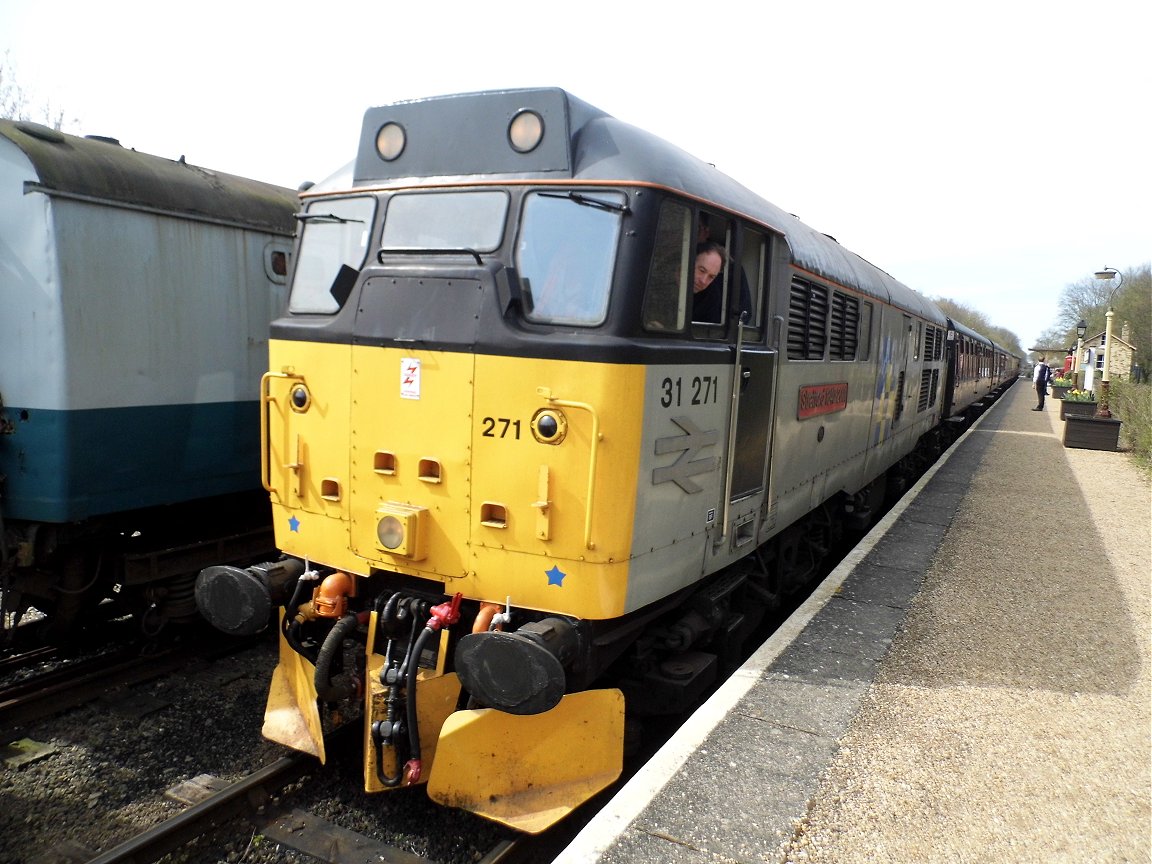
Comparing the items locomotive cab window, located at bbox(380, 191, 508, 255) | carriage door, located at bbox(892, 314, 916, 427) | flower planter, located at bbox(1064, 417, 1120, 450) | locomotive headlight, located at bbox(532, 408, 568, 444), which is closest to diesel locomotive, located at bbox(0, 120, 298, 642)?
locomotive cab window, located at bbox(380, 191, 508, 255)

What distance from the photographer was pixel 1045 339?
10588cm

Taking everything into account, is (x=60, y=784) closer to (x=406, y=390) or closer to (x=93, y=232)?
(x=406, y=390)

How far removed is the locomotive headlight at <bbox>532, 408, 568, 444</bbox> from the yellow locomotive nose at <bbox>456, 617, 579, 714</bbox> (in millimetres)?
843

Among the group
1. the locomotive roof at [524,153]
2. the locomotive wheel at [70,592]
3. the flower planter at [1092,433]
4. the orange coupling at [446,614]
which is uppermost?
the locomotive roof at [524,153]

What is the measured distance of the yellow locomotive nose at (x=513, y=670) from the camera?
3.31 m

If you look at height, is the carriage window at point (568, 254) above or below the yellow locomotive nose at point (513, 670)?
above

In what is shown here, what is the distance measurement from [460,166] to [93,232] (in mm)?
3009

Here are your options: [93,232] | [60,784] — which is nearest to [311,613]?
[60,784]

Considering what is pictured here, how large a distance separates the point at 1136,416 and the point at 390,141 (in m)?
17.2

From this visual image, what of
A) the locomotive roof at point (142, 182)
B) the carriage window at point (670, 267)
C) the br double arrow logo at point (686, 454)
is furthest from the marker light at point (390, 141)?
the locomotive roof at point (142, 182)

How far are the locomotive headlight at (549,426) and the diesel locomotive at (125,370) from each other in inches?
138

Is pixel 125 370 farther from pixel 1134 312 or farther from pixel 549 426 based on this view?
pixel 1134 312

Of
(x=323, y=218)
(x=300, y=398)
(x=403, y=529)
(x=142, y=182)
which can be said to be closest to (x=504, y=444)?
(x=403, y=529)

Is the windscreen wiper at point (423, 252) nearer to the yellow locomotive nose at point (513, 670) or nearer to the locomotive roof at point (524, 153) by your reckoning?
the locomotive roof at point (524, 153)
